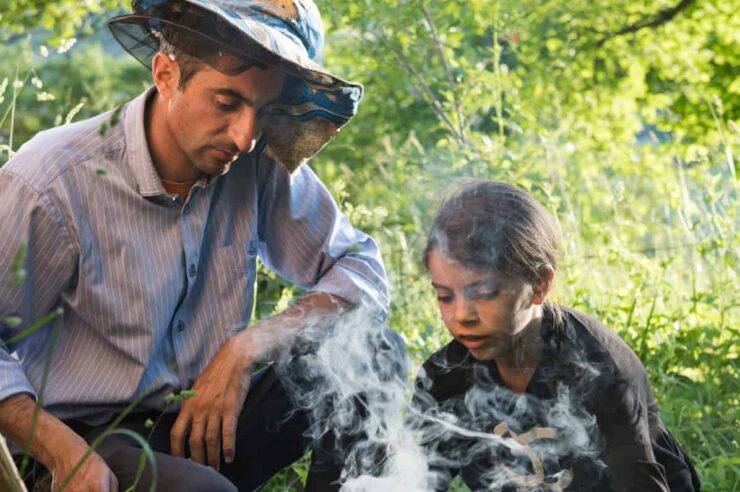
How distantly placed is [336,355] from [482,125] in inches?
246

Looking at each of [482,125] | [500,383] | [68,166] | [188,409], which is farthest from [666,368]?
[482,125]

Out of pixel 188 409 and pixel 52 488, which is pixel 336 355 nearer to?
pixel 188 409

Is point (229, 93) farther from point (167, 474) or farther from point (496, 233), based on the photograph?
point (167, 474)

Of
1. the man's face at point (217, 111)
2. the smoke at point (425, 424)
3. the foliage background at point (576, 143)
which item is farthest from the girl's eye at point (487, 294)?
the man's face at point (217, 111)

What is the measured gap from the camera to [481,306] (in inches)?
125

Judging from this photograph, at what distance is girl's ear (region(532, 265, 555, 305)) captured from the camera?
Result: 10.8 feet

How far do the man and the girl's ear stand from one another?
505mm

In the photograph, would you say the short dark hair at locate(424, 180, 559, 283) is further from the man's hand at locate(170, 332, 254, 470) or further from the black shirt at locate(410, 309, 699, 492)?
the man's hand at locate(170, 332, 254, 470)

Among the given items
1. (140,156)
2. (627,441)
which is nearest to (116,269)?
(140,156)

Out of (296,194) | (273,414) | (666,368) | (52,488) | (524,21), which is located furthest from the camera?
(524,21)

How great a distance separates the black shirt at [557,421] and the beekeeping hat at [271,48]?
30.0 inches

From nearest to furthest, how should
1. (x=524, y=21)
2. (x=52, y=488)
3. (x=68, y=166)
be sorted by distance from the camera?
(x=52, y=488) → (x=68, y=166) → (x=524, y=21)

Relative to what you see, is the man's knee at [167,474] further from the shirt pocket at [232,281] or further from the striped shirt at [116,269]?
the shirt pocket at [232,281]

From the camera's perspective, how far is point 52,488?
269cm
